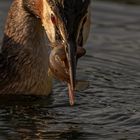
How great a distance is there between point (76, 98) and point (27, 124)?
1.16 meters

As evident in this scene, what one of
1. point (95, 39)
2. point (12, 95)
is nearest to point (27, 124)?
point (12, 95)

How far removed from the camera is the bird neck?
10.7 metres

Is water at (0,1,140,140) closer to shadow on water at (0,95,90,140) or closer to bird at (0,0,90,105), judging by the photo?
shadow on water at (0,95,90,140)

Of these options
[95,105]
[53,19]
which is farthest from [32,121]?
[53,19]

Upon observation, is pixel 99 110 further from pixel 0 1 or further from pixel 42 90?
pixel 0 1

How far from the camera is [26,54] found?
423 inches

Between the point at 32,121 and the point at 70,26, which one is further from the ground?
the point at 70,26

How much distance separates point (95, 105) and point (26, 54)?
1.09 m

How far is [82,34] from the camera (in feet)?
29.0

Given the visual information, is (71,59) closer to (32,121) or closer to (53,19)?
(53,19)

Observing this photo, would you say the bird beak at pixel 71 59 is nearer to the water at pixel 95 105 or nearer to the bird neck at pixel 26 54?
the water at pixel 95 105

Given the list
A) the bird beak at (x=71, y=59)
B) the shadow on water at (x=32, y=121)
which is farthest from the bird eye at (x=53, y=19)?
the shadow on water at (x=32, y=121)

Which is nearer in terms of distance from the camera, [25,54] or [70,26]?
[70,26]

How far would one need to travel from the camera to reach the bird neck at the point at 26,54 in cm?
1068
